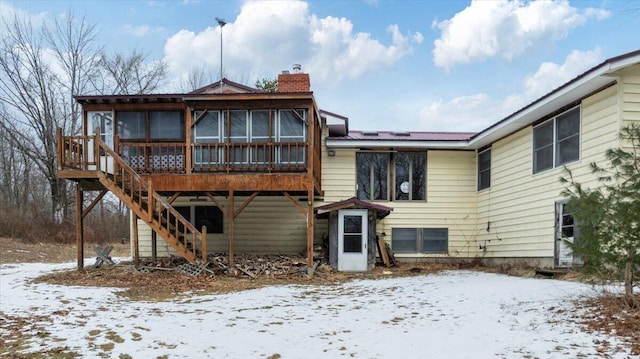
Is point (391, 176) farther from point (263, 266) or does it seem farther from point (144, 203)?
point (144, 203)

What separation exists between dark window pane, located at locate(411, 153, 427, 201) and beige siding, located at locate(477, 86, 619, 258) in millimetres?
1953

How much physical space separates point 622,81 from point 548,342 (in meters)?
6.03

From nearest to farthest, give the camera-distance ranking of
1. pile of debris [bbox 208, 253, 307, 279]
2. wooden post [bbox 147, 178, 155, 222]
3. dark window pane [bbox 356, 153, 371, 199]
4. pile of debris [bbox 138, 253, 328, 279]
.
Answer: wooden post [bbox 147, 178, 155, 222] → pile of debris [bbox 138, 253, 328, 279] → pile of debris [bbox 208, 253, 307, 279] → dark window pane [bbox 356, 153, 371, 199]

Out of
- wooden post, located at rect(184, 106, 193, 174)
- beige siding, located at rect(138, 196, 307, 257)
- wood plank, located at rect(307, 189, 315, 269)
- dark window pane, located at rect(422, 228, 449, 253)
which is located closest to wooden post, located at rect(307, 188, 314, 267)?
wood plank, located at rect(307, 189, 315, 269)

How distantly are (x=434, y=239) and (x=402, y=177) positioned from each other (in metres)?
2.42

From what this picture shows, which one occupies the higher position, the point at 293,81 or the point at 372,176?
the point at 293,81

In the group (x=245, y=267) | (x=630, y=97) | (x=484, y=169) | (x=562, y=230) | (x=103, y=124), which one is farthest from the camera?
(x=484, y=169)

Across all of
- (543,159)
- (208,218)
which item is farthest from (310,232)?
(543,159)

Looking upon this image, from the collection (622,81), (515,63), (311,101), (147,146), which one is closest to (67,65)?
(147,146)

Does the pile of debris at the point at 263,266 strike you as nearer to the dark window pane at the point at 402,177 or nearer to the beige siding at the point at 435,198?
the beige siding at the point at 435,198

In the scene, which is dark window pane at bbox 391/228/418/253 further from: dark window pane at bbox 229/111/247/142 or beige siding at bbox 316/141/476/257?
dark window pane at bbox 229/111/247/142

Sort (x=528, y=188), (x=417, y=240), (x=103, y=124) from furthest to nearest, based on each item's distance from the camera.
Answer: (x=417, y=240) < (x=103, y=124) < (x=528, y=188)

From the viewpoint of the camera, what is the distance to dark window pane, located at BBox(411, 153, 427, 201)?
14.6 m

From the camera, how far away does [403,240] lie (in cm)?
1446
